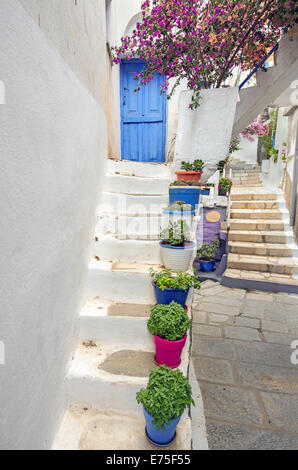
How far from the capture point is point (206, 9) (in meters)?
3.51

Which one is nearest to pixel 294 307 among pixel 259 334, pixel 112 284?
pixel 259 334

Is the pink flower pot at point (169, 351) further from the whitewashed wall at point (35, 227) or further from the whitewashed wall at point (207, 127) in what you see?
the whitewashed wall at point (207, 127)

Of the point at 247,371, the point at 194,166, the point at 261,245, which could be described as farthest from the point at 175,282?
the point at 261,245

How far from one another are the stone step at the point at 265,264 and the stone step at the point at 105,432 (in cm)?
416

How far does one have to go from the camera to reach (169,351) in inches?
73.3

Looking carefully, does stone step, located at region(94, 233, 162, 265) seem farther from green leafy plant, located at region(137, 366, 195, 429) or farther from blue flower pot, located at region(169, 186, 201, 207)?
green leafy plant, located at region(137, 366, 195, 429)

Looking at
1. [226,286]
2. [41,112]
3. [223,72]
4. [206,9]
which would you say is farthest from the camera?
[226,286]

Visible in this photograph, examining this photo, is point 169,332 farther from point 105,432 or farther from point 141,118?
point 141,118

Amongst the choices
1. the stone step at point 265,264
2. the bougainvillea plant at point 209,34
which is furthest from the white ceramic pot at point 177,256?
the stone step at point 265,264

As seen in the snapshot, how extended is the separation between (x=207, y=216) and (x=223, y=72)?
3.05 metres

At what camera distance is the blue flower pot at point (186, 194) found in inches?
132

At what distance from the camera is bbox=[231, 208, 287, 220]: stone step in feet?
20.4

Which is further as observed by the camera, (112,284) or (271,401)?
(112,284)

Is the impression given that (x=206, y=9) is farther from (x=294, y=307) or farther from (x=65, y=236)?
(x=294, y=307)
